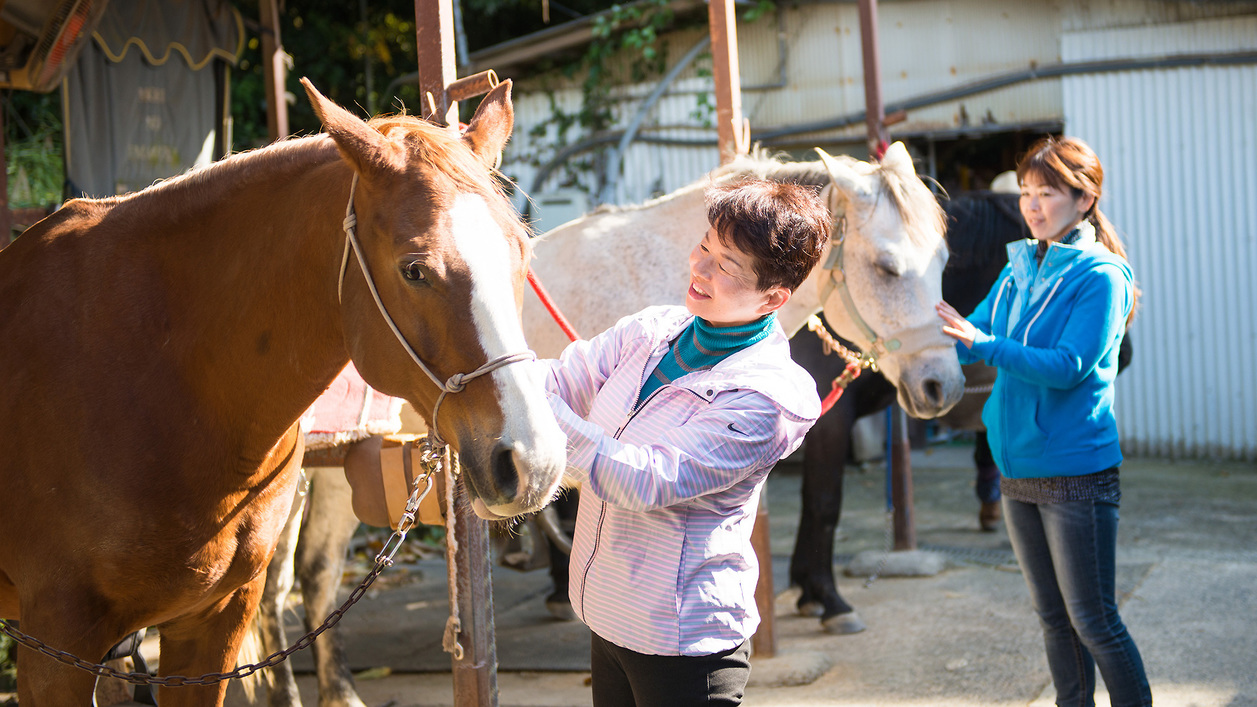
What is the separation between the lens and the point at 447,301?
1.52m

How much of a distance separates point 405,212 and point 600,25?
23.4ft

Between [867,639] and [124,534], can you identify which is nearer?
[124,534]

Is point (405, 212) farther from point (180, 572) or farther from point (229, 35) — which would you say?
point (229, 35)

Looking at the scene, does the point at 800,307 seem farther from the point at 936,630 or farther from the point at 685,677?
the point at 685,677

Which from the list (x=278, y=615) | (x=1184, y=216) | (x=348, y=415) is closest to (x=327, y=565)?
(x=278, y=615)

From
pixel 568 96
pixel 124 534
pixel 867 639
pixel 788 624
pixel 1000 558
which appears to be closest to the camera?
pixel 124 534

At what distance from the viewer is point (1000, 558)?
503 cm

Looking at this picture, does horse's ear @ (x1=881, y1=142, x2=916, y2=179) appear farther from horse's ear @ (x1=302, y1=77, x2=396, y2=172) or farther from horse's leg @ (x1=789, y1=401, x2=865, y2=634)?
horse's ear @ (x1=302, y1=77, x2=396, y2=172)

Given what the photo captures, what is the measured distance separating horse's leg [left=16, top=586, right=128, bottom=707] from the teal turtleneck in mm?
1158

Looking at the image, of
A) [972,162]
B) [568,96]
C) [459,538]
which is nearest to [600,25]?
[568,96]

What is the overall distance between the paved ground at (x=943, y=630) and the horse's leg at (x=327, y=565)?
259 mm

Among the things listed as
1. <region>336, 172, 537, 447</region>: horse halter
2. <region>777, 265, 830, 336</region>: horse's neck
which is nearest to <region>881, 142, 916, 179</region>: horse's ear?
<region>777, 265, 830, 336</region>: horse's neck

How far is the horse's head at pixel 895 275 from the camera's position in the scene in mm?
3256

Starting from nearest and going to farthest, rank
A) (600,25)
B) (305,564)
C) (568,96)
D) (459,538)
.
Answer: (459,538), (305,564), (600,25), (568,96)
